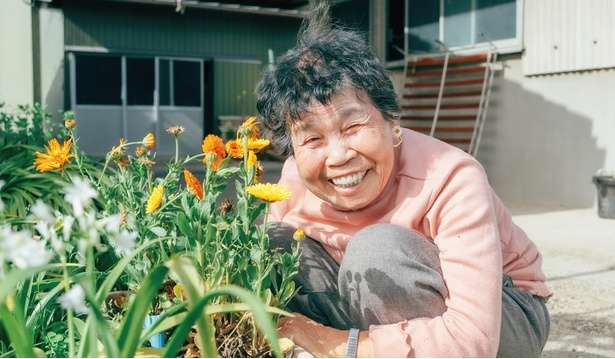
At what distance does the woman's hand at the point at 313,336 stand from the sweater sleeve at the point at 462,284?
7 centimetres

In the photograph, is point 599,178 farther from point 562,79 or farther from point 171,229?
point 171,229

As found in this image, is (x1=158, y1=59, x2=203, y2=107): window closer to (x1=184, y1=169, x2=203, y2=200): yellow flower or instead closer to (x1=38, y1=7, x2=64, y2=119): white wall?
(x1=38, y1=7, x2=64, y2=119): white wall

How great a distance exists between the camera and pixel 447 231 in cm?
145

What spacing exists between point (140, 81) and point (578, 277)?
1166 cm

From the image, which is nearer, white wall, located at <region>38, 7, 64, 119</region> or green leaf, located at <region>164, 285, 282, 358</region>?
green leaf, located at <region>164, 285, 282, 358</region>

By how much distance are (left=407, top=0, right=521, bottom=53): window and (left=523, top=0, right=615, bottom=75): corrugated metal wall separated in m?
0.27

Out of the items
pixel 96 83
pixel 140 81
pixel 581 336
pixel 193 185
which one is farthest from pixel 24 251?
pixel 140 81

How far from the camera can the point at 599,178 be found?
22.6 ft

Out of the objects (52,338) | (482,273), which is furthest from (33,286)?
(482,273)

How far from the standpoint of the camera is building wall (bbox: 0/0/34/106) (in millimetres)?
7512

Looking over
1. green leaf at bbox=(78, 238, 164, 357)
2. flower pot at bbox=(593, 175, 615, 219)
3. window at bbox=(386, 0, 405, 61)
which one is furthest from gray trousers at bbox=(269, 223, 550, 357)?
window at bbox=(386, 0, 405, 61)

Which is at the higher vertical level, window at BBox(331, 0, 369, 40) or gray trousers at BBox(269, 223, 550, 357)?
window at BBox(331, 0, 369, 40)

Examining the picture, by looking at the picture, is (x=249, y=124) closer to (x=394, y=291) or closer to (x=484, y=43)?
(x=394, y=291)

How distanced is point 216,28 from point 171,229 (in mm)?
7691
